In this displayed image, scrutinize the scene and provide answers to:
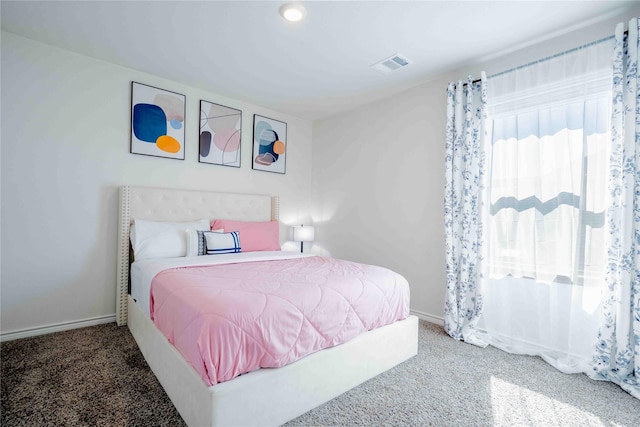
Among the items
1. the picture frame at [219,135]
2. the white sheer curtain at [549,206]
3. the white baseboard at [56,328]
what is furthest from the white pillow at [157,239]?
the white sheer curtain at [549,206]

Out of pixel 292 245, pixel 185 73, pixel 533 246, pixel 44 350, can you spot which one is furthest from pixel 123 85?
pixel 533 246

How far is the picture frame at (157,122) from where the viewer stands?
2.95m

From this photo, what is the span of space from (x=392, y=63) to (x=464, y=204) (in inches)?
55.9

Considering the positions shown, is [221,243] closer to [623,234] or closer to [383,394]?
[383,394]

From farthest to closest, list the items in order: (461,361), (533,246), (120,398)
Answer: (533,246)
(461,361)
(120,398)

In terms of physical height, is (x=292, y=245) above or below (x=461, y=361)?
above

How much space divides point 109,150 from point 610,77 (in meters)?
4.03

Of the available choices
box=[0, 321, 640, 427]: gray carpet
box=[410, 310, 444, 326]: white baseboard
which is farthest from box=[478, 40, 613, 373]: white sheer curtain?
box=[410, 310, 444, 326]: white baseboard

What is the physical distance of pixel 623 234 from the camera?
1.93 meters

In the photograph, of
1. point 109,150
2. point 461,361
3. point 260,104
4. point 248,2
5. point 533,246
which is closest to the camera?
point 248,2

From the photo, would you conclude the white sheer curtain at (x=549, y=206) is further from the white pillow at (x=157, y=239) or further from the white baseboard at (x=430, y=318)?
the white pillow at (x=157, y=239)

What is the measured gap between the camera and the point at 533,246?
2.36m

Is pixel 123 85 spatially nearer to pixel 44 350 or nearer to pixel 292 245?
pixel 44 350

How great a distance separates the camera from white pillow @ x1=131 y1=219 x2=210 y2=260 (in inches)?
105
